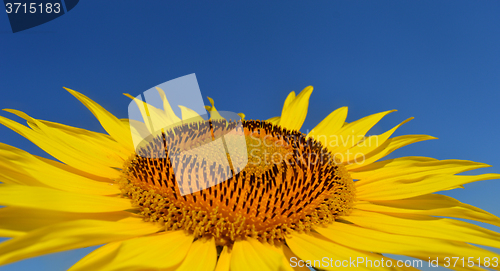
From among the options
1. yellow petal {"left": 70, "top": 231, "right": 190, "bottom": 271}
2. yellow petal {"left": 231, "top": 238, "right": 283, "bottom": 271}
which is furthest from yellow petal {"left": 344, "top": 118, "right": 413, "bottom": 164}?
yellow petal {"left": 70, "top": 231, "right": 190, "bottom": 271}

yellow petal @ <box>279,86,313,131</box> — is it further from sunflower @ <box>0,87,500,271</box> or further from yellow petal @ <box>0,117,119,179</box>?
yellow petal @ <box>0,117,119,179</box>

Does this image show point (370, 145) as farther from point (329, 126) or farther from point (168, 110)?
point (168, 110)

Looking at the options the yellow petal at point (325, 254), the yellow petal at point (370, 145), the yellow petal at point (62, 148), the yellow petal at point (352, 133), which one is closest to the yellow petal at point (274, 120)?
the yellow petal at point (352, 133)

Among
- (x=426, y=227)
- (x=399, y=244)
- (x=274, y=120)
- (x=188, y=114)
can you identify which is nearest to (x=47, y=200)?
(x=399, y=244)

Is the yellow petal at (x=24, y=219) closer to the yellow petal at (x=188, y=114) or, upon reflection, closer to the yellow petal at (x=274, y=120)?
the yellow petal at (x=188, y=114)

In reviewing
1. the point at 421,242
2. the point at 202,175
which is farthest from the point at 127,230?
the point at 421,242

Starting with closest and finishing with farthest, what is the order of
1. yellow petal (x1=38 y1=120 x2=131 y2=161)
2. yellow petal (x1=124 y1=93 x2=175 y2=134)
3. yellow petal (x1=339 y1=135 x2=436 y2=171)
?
1. yellow petal (x1=38 y1=120 x2=131 y2=161)
2. yellow petal (x1=339 y1=135 x2=436 y2=171)
3. yellow petal (x1=124 y1=93 x2=175 y2=134)

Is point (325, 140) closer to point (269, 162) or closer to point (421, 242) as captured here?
point (269, 162)
